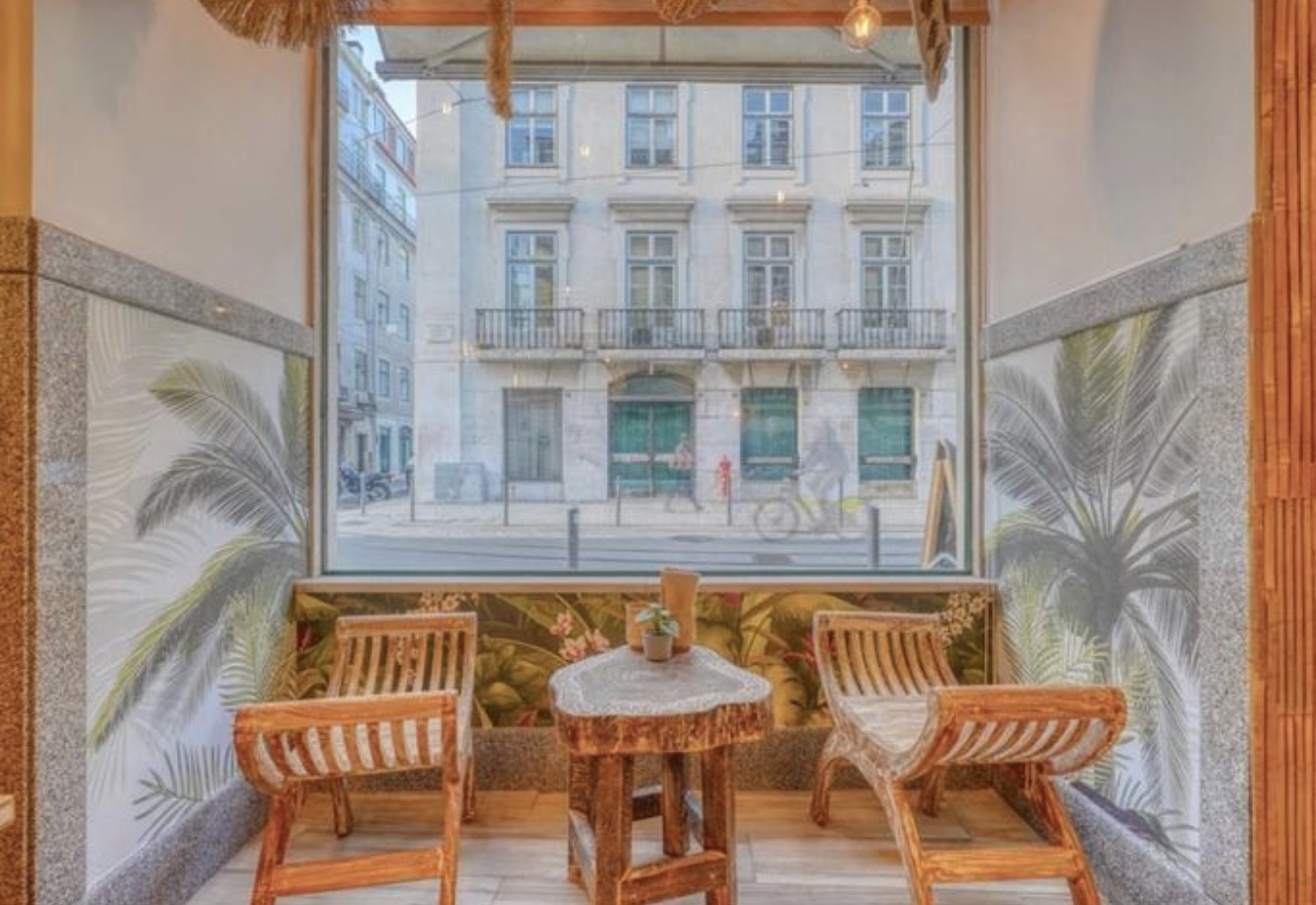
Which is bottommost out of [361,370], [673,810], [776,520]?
[673,810]

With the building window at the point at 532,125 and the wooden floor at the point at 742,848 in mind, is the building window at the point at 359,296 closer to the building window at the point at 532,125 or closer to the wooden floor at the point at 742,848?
the building window at the point at 532,125

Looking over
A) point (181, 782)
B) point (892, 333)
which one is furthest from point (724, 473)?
point (181, 782)

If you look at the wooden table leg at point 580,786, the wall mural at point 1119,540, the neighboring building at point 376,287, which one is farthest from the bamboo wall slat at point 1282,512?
the neighboring building at point 376,287

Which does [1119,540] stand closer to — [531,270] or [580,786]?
[580,786]

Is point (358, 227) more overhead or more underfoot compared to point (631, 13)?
more underfoot

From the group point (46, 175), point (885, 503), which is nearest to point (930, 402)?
point (885, 503)

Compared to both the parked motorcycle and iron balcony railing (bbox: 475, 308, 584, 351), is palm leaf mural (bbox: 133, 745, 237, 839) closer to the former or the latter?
the parked motorcycle

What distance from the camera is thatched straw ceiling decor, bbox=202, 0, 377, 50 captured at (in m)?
2.06

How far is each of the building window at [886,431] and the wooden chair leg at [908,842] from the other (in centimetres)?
160

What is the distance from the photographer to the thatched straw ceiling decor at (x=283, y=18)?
2058 mm

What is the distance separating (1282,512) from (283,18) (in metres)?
2.90

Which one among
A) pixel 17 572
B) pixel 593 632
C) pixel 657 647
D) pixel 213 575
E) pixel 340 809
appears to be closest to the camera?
pixel 17 572

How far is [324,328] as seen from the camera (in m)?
3.45

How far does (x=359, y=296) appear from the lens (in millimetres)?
3557
